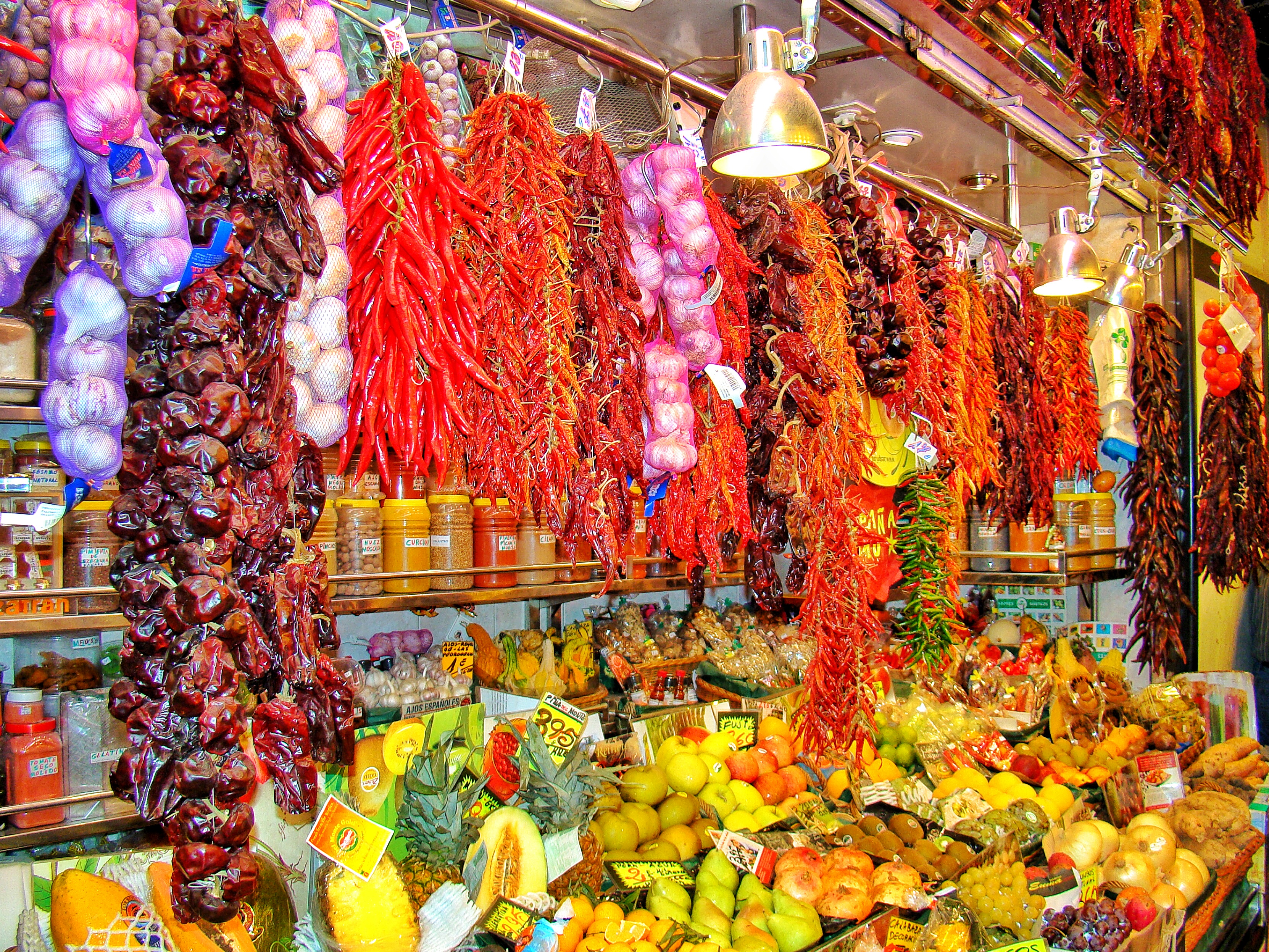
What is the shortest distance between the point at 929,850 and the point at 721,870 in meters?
0.82

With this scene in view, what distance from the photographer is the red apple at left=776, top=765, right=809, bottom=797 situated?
3.58 meters

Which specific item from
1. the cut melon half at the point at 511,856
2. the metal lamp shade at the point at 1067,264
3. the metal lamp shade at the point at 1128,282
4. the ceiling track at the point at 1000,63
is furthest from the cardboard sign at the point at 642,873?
the metal lamp shade at the point at 1128,282

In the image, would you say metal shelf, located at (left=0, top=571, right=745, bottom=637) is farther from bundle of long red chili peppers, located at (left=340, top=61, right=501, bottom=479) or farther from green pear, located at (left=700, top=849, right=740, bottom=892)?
green pear, located at (left=700, top=849, right=740, bottom=892)

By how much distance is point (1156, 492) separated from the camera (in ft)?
17.4

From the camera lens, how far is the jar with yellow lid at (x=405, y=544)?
322 centimetres

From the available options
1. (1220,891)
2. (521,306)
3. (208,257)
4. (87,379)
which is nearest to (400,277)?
(521,306)

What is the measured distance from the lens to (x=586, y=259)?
2.22 m

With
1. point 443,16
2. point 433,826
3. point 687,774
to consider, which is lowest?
point 687,774

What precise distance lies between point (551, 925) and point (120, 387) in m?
1.55

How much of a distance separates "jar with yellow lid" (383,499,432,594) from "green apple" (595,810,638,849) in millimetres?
992

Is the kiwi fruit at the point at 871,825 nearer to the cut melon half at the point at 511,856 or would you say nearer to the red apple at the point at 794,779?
the red apple at the point at 794,779

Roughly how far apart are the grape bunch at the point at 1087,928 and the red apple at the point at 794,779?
0.98 metres

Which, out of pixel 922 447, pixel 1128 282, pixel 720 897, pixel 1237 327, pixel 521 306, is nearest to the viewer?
pixel 521 306

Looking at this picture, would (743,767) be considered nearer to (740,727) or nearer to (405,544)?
(740,727)
